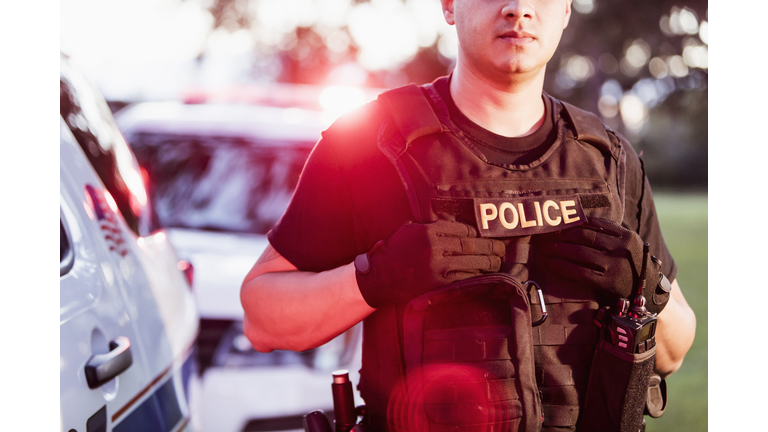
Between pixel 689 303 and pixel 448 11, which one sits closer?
pixel 448 11

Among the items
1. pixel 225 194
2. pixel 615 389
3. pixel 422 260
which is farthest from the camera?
pixel 225 194

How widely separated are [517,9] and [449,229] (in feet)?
1.93

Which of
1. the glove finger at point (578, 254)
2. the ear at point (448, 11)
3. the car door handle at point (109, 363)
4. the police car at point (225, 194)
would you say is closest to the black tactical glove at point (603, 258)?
the glove finger at point (578, 254)

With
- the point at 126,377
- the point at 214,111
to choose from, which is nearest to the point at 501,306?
the point at 126,377

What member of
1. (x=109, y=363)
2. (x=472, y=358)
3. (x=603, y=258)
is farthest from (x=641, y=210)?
(x=109, y=363)

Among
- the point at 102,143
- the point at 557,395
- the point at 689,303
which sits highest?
the point at 102,143

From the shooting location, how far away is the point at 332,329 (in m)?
1.41

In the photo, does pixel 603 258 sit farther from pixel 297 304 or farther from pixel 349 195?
pixel 297 304

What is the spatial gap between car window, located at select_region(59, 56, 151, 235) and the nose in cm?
125

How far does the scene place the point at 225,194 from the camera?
10.9 feet

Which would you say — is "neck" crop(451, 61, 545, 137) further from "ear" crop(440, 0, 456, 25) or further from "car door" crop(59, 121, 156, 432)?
"car door" crop(59, 121, 156, 432)

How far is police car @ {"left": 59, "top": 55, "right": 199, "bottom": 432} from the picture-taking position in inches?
50.6

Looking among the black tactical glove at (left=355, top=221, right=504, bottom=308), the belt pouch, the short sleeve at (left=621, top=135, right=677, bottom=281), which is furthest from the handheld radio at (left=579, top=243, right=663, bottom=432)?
the black tactical glove at (left=355, top=221, right=504, bottom=308)
